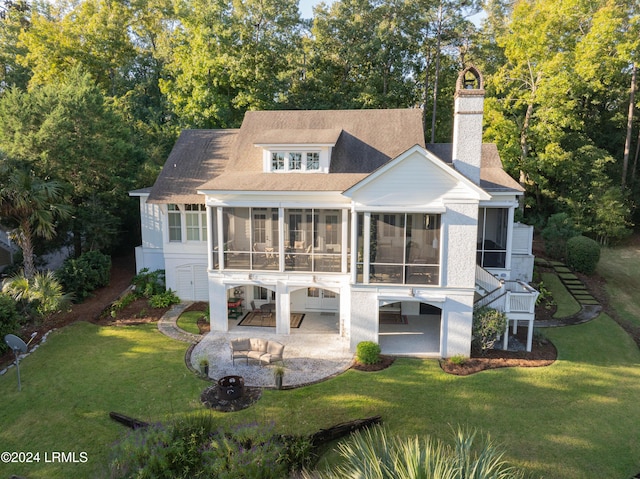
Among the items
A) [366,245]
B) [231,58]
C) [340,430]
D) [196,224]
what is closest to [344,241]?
A: [366,245]

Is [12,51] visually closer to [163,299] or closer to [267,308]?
[163,299]

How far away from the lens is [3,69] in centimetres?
3831

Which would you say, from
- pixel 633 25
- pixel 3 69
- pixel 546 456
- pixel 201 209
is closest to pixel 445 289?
pixel 546 456

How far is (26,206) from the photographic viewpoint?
17625 millimetres

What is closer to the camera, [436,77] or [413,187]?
[413,187]

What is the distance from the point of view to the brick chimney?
577 inches

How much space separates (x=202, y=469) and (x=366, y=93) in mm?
30574

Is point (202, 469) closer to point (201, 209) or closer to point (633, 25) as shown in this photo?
point (201, 209)

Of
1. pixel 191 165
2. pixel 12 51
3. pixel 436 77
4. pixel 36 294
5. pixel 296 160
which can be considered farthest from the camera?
pixel 12 51

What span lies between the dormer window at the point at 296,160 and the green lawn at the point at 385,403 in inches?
346

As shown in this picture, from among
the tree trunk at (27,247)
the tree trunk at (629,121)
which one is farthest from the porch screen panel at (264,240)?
the tree trunk at (629,121)

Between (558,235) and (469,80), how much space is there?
14407 millimetres

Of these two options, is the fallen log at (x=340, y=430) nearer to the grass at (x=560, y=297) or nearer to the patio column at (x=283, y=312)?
the patio column at (x=283, y=312)

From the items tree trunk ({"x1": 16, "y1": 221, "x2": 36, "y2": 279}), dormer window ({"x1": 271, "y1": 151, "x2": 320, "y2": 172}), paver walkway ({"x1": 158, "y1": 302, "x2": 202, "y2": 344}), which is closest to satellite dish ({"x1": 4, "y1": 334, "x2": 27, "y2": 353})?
paver walkway ({"x1": 158, "y1": 302, "x2": 202, "y2": 344})
